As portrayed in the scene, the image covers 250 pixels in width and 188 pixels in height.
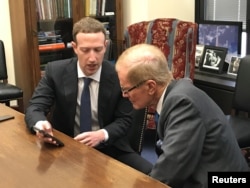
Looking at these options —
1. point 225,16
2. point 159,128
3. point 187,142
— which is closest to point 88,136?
A: point 159,128

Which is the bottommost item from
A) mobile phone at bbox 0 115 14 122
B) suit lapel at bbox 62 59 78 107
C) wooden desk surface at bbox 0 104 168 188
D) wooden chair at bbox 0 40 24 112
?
wooden chair at bbox 0 40 24 112

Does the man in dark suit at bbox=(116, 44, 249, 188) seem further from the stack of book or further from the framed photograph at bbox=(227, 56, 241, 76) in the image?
the stack of book

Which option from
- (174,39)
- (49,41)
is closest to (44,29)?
(49,41)

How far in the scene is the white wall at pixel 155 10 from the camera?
4.22m

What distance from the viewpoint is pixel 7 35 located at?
13.9 feet

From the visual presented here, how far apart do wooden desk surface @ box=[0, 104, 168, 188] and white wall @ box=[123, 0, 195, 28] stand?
272 centimetres

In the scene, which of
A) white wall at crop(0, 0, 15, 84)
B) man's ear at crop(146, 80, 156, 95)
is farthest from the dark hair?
white wall at crop(0, 0, 15, 84)

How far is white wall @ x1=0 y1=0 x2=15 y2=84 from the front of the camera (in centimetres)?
415

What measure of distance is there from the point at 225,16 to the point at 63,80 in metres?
2.74

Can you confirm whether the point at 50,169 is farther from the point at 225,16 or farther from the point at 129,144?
the point at 225,16

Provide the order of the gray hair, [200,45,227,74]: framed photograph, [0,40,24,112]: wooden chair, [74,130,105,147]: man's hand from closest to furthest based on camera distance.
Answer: the gray hair → [74,130,105,147]: man's hand → [0,40,24,112]: wooden chair → [200,45,227,74]: framed photograph

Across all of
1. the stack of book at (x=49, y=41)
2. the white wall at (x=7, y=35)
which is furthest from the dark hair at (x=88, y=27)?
the white wall at (x=7, y=35)

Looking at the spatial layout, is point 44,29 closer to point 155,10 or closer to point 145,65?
point 155,10

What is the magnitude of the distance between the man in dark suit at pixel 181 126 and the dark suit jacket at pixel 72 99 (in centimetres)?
52
